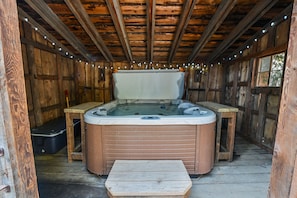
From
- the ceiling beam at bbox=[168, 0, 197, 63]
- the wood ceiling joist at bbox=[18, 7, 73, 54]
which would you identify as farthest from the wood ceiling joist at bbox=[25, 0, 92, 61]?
the ceiling beam at bbox=[168, 0, 197, 63]

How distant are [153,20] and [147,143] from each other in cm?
197

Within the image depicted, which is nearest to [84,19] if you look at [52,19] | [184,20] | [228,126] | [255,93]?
[52,19]

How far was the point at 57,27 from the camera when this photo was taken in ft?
8.80

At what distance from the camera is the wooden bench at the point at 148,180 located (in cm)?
130

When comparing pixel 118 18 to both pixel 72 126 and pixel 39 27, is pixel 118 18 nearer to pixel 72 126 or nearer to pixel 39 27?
pixel 39 27

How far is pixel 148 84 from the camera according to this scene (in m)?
3.58

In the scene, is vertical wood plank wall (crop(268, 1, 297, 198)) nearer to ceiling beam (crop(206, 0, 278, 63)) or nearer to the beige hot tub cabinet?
the beige hot tub cabinet

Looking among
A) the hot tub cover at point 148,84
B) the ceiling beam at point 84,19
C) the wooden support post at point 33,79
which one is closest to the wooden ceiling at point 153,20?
the ceiling beam at point 84,19

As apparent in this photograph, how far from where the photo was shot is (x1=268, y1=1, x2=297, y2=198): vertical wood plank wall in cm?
72

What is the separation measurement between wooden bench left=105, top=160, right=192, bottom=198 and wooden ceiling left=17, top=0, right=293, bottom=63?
2.18m

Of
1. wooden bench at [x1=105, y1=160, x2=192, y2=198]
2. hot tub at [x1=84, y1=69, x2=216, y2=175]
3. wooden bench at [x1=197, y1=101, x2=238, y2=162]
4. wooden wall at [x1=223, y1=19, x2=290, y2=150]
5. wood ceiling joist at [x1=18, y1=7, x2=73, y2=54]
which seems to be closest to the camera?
wooden bench at [x1=105, y1=160, x2=192, y2=198]

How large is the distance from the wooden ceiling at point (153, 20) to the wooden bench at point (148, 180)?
2.18 metres

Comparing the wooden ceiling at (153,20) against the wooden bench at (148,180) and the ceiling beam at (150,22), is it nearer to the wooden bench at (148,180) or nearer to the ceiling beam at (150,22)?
the ceiling beam at (150,22)

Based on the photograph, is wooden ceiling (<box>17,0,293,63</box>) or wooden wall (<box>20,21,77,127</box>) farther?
wooden wall (<box>20,21,77,127</box>)
